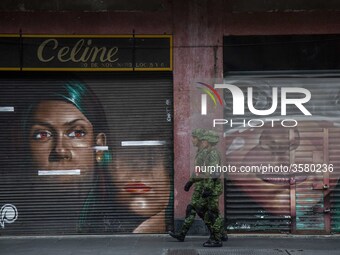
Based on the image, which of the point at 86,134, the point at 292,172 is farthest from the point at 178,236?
the point at 86,134

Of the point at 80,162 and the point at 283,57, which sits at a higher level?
the point at 283,57

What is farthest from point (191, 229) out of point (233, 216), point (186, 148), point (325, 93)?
point (325, 93)

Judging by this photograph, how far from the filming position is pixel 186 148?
1132 cm

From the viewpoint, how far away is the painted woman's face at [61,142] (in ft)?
37.6

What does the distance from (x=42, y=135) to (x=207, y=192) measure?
11.9ft

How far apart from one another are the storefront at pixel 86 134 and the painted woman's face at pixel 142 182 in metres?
0.02

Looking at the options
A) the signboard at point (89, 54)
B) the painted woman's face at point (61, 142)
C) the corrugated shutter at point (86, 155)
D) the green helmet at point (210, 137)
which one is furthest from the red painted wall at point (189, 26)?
the painted woman's face at point (61, 142)

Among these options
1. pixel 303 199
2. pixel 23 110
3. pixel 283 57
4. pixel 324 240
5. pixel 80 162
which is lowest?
pixel 324 240

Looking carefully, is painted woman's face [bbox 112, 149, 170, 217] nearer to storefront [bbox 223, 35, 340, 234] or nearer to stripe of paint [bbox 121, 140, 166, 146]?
stripe of paint [bbox 121, 140, 166, 146]

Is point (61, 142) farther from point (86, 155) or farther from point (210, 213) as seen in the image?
point (210, 213)

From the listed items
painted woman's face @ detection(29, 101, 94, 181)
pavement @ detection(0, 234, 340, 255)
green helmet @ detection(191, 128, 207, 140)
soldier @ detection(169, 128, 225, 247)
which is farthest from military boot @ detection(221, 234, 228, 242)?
painted woman's face @ detection(29, 101, 94, 181)

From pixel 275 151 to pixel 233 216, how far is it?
154 centimetres

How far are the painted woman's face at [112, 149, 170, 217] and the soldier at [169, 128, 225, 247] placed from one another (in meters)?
1.33

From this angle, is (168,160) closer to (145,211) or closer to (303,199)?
(145,211)
